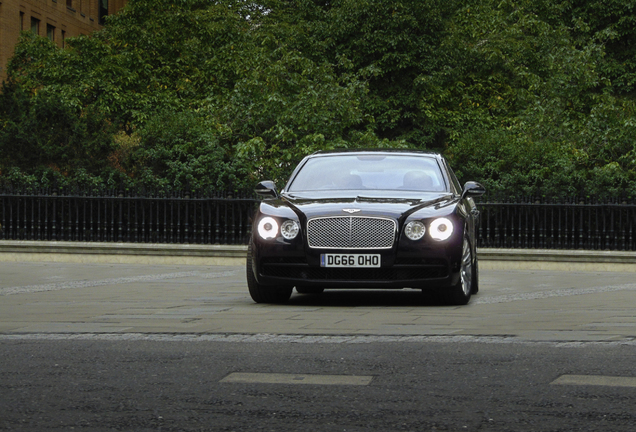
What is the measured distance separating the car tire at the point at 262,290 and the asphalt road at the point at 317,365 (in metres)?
0.19

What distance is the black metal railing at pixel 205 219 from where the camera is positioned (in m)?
18.4

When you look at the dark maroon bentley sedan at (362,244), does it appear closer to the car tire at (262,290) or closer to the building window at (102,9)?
the car tire at (262,290)

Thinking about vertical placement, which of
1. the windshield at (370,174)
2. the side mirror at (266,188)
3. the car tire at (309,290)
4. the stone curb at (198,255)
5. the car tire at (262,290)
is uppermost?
the windshield at (370,174)

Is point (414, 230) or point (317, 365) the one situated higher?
point (414, 230)

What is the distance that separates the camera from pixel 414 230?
1018cm

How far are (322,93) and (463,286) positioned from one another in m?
14.7

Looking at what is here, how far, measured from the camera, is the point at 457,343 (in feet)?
24.4

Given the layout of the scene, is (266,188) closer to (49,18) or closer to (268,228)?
(268,228)

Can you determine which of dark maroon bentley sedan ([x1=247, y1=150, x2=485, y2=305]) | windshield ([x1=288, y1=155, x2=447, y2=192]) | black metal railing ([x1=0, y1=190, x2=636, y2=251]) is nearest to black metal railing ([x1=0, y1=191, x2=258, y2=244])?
black metal railing ([x1=0, y1=190, x2=636, y2=251])

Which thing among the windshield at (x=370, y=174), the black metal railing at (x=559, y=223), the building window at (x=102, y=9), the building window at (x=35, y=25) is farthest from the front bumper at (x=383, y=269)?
the building window at (x=102, y=9)

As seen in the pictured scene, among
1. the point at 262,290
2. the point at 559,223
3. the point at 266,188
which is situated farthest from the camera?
the point at 559,223

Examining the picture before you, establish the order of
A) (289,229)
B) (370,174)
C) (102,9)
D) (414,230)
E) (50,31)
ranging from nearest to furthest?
(414,230) < (289,229) < (370,174) < (50,31) < (102,9)

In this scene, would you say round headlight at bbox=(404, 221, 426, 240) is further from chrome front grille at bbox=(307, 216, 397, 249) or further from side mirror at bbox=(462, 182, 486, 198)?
side mirror at bbox=(462, 182, 486, 198)

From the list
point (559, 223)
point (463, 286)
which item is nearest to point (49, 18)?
point (559, 223)
